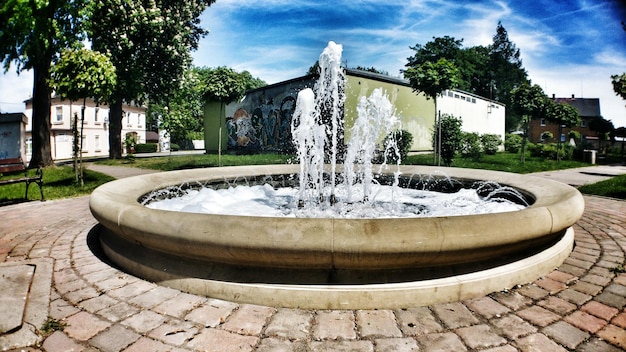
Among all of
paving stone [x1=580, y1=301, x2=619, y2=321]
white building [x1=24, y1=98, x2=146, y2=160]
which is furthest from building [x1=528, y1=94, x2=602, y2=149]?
paving stone [x1=580, y1=301, x2=619, y2=321]

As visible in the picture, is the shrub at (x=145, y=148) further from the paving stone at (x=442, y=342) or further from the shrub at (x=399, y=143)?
the paving stone at (x=442, y=342)

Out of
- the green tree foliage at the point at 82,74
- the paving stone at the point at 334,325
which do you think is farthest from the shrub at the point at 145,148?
the paving stone at the point at 334,325

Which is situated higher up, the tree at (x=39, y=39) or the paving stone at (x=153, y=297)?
the tree at (x=39, y=39)

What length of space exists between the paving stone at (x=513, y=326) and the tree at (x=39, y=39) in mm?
12602

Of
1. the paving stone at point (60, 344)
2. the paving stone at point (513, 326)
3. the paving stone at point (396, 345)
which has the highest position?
the paving stone at point (513, 326)

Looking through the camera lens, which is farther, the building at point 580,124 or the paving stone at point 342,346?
the building at point 580,124

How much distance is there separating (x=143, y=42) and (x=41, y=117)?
264 inches

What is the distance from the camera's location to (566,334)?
83.5 inches

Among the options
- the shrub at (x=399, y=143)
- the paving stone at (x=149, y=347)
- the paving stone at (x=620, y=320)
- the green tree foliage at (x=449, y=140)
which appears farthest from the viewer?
the shrub at (x=399, y=143)

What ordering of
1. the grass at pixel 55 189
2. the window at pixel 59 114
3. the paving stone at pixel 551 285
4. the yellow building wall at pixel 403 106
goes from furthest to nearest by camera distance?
the window at pixel 59 114
the yellow building wall at pixel 403 106
the grass at pixel 55 189
the paving stone at pixel 551 285

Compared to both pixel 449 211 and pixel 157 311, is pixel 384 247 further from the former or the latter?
pixel 449 211

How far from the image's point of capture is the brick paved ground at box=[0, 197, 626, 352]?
202cm

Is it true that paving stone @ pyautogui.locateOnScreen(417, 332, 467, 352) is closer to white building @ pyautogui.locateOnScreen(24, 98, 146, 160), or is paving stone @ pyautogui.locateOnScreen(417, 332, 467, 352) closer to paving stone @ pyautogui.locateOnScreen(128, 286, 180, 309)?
paving stone @ pyautogui.locateOnScreen(128, 286, 180, 309)

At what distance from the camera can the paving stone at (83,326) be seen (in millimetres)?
2129
